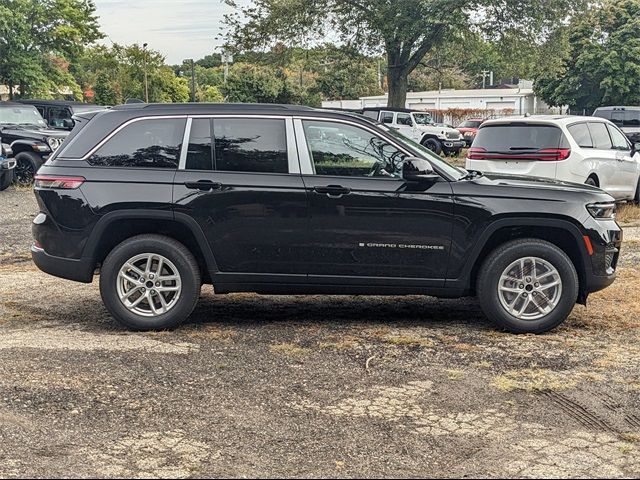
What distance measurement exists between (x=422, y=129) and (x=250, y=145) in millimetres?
25918

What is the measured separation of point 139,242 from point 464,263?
102 inches

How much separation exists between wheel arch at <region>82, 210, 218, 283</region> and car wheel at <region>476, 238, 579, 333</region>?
223 cm

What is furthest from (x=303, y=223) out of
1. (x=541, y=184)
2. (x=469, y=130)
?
(x=469, y=130)

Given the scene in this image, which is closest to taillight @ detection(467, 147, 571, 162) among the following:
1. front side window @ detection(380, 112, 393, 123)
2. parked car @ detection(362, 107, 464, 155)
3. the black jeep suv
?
the black jeep suv

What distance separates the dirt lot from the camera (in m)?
4.13

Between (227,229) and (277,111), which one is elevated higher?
(277,111)

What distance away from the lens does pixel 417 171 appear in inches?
252

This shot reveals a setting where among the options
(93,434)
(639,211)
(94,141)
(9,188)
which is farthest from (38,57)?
(93,434)

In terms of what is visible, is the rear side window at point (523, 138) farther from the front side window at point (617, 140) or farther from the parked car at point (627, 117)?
the parked car at point (627, 117)

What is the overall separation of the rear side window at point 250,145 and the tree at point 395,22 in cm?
2332

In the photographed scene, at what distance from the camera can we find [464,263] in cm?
652

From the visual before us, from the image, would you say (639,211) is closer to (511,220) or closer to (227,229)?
(511,220)

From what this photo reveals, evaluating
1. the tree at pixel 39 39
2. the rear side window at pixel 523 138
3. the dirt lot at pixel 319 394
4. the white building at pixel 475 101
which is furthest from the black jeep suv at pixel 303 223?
the white building at pixel 475 101

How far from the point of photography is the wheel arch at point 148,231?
21.2ft
